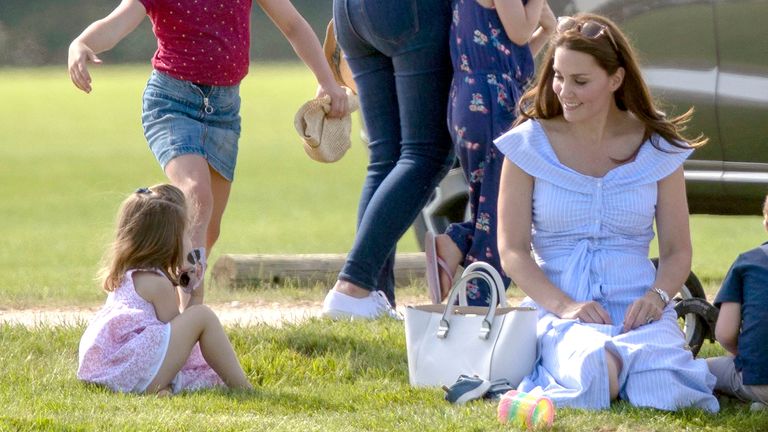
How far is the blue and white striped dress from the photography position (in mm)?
4410

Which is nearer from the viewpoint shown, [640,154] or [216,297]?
[640,154]

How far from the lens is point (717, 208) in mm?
7422

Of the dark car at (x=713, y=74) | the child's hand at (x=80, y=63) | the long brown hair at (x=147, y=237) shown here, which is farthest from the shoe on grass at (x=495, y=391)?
the dark car at (x=713, y=74)

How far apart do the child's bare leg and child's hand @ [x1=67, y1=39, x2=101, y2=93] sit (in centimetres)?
89

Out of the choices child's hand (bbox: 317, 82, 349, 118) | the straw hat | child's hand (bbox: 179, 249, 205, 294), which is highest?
child's hand (bbox: 317, 82, 349, 118)

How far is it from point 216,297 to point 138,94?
28.6 m

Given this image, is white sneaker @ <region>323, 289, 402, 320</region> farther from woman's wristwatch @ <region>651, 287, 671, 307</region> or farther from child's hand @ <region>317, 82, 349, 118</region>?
woman's wristwatch @ <region>651, 287, 671, 307</region>

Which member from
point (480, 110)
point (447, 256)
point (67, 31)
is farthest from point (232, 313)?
point (67, 31)

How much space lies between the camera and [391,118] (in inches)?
233

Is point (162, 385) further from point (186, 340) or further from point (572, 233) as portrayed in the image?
point (572, 233)

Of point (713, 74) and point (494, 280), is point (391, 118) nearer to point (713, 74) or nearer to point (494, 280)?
point (494, 280)

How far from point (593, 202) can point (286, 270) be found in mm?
3244

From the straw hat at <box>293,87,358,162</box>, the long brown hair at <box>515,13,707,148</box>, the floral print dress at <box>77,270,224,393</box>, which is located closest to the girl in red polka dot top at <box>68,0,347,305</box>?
the straw hat at <box>293,87,358,162</box>

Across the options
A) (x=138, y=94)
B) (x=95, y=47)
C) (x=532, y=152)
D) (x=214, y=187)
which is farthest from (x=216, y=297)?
(x=138, y=94)
